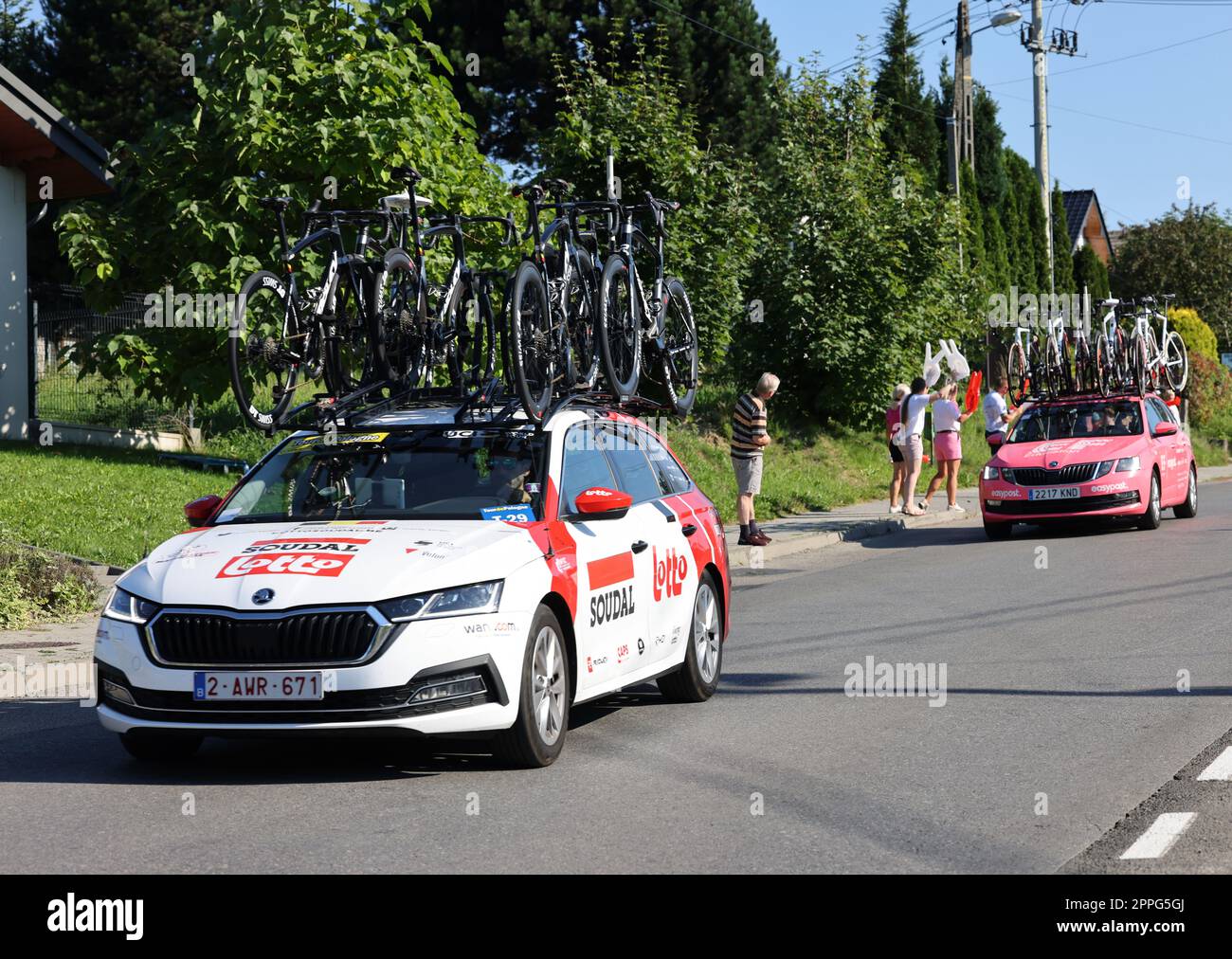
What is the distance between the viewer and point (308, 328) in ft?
32.2

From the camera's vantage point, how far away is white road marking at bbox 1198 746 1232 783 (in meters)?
7.37

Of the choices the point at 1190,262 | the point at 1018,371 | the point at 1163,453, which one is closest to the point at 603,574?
the point at 1163,453

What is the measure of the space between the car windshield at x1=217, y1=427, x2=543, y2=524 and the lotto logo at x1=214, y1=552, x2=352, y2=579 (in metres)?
0.79

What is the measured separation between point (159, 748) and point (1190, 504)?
59.8ft

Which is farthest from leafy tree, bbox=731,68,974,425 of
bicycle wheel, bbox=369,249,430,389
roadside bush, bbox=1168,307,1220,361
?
roadside bush, bbox=1168,307,1220,361

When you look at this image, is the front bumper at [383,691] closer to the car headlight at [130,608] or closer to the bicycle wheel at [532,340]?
the car headlight at [130,608]

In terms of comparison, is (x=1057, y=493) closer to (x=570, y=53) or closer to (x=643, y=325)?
(x=643, y=325)

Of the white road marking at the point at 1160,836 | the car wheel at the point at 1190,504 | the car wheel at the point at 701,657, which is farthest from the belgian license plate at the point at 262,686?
the car wheel at the point at 1190,504

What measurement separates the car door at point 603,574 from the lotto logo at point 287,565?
1.23 meters

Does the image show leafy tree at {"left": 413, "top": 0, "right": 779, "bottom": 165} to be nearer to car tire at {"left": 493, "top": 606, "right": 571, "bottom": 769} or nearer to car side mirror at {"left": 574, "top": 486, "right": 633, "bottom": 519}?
car side mirror at {"left": 574, "top": 486, "right": 633, "bottom": 519}

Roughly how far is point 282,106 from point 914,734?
13709 mm

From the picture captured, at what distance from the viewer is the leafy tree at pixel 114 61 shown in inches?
1517
